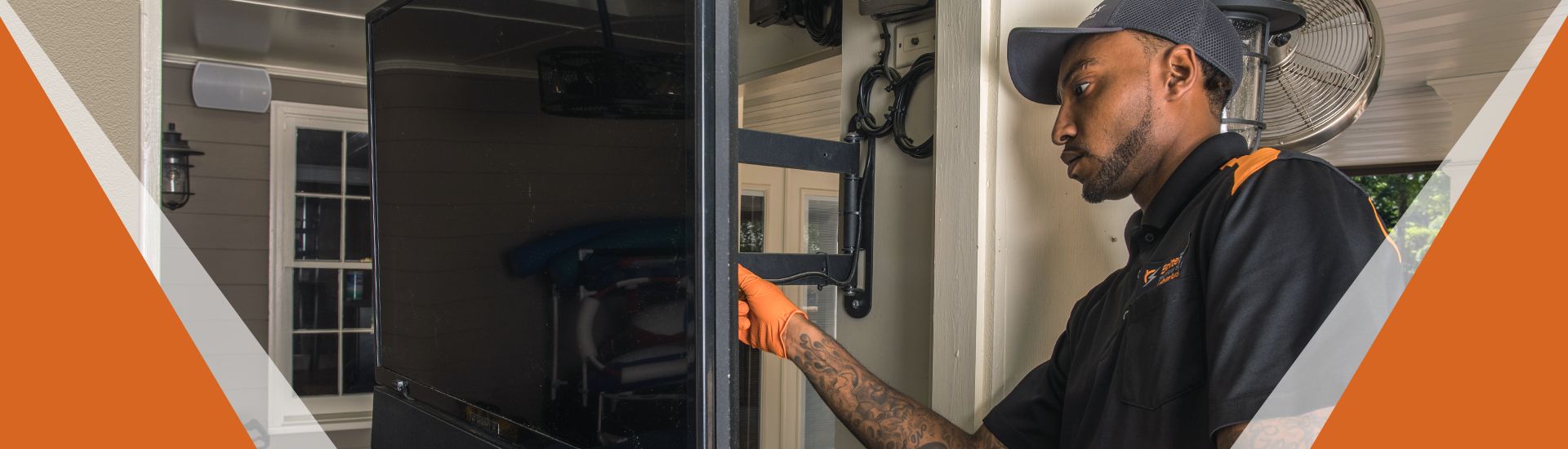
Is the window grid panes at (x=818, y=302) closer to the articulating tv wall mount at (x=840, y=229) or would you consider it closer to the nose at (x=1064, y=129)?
the articulating tv wall mount at (x=840, y=229)

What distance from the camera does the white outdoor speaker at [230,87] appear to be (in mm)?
4340

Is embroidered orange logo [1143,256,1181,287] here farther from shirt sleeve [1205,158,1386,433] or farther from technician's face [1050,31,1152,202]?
technician's face [1050,31,1152,202]

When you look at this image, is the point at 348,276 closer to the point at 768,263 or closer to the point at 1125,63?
the point at 768,263

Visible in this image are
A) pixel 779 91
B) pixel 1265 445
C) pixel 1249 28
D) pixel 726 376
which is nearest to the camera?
pixel 726 376

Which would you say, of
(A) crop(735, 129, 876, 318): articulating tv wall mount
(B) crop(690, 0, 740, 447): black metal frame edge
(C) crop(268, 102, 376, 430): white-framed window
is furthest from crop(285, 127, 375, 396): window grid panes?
(B) crop(690, 0, 740, 447): black metal frame edge

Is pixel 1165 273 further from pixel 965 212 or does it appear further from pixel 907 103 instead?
pixel 907 103

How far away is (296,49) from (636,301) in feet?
13.7

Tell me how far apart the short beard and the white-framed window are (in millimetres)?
4281

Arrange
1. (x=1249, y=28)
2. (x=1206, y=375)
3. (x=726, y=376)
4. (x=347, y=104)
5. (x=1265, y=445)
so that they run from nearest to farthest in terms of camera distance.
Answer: (x=726, y=376) < (x=1265, y=445) < (x=1206, y=375) < (x=1249, y=28) < (x=347, y=104)

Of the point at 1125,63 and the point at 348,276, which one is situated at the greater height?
the point at 1125,63

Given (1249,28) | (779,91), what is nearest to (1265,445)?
(1249,28)

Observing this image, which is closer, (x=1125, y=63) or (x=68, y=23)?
(x=68, y=23)

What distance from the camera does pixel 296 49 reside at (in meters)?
4.29

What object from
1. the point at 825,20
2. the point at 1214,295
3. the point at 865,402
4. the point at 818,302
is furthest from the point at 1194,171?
the point at 818,302
